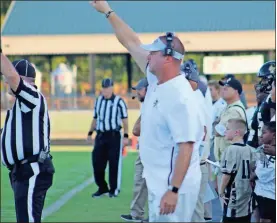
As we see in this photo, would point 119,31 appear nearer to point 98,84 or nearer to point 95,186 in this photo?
point 95,186

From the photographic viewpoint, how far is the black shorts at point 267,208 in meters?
6.43

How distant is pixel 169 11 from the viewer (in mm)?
26234

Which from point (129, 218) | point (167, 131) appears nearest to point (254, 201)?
point (129, 218)

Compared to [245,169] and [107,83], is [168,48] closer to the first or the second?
[245,169]

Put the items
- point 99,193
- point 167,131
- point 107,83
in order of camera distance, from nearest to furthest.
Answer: point 167,131, point 99,193, point 107,83

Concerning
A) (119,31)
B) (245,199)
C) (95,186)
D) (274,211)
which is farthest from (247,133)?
(95,186)

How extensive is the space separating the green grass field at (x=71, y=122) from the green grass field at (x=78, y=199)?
6.43m

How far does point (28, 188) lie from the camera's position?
617 centimetres

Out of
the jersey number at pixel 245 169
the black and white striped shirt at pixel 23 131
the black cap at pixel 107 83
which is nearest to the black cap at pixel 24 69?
the black and white striped shirt at pixel 23 131

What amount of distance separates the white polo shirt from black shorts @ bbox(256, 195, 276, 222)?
6.19ft

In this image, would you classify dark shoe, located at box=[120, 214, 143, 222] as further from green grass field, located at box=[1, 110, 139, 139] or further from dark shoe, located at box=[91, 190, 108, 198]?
green grass field, located at box=[1, 110, 139, 139]

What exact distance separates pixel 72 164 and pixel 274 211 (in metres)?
9.26

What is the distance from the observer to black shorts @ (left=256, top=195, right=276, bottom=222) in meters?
6.43

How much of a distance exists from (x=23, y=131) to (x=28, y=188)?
53 cm
